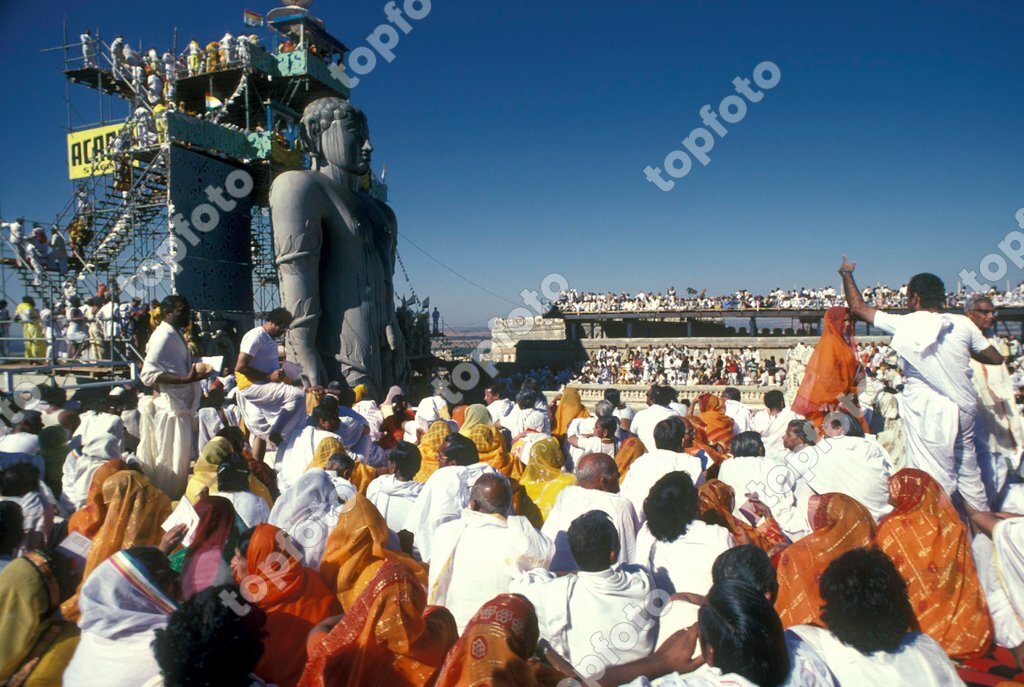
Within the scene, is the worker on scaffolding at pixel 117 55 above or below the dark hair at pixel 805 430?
above

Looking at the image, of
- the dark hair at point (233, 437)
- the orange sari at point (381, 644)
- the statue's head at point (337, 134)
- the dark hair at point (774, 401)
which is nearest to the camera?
the orange sari at point (381, 644)

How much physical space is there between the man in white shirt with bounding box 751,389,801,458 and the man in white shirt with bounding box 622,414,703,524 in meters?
1.53

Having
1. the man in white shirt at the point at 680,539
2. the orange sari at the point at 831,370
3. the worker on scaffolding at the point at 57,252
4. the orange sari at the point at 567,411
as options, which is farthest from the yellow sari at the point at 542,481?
the worker on scaffolding at the point at 57,252

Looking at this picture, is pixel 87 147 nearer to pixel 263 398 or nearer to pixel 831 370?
pixel 263 398

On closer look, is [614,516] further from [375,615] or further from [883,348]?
[883,348]

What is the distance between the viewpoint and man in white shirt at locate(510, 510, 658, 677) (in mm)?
2742

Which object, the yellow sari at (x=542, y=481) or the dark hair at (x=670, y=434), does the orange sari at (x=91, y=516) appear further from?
the dark hair at (x=670, y=434)

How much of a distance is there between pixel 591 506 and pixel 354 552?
135 centimetres

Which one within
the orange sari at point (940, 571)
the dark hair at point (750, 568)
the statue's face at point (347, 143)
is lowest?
the orange sari at point (940, 571)

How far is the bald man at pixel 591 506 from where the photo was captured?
148 inches

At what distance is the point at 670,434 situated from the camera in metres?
4.88

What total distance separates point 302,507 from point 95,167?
2070cm

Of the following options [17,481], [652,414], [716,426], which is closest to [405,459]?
[17,481]

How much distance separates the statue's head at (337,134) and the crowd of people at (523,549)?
23.7 feet
